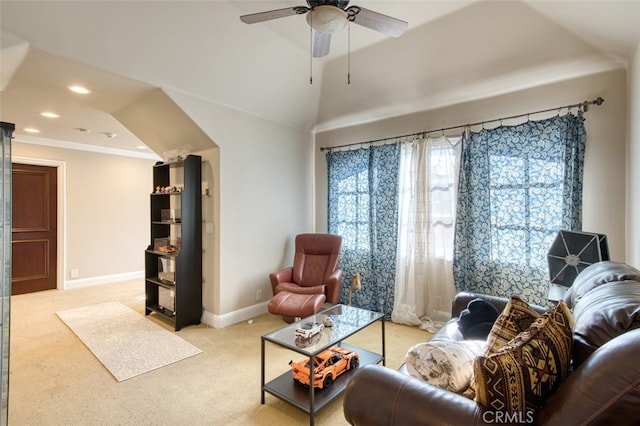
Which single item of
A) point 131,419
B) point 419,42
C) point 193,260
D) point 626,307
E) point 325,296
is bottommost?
point 131,419

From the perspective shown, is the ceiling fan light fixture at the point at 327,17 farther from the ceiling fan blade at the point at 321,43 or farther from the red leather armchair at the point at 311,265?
the red leather armchair at the point at 311,265

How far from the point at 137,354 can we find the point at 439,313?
3.06 m

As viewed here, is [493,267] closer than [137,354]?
No

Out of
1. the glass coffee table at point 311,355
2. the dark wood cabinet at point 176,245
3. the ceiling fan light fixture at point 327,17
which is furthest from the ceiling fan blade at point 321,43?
the glass coffee table at point 311,355

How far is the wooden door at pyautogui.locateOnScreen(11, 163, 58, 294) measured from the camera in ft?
15.6

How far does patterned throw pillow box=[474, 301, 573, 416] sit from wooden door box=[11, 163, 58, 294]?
20.8 feet

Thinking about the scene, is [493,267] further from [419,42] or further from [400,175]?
[419,42]

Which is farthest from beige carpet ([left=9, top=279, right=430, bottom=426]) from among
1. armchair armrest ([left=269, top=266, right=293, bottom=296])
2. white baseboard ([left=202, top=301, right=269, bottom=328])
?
armchair armrest ([left=269, top=266, right=293, bottom=296])

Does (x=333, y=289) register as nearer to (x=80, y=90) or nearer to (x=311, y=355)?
(x=311, y=355)

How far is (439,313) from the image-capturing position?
342 cm

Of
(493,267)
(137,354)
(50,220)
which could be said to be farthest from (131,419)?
(50,220)

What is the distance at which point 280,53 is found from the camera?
10.5ft

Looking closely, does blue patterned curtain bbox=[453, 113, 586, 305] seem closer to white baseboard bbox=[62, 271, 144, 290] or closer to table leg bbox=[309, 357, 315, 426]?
table leg bbox=[309, 357, 315, 426]

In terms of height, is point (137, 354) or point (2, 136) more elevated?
point (2, 136)
